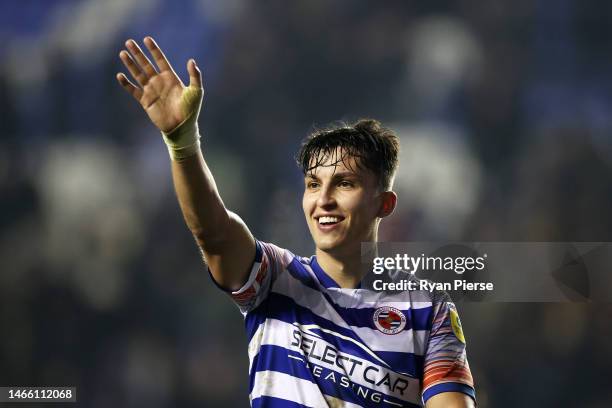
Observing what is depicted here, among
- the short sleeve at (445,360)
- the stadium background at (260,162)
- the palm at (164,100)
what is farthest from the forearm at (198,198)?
the stadium background at (260,162)

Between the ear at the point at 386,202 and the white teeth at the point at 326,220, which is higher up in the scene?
the ear at the point at 386,202

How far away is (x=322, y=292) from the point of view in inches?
102

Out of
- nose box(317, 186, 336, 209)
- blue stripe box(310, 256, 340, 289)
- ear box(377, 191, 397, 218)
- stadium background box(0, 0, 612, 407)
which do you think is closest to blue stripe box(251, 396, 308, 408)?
blue stripe box(310, 256, 340, 289)

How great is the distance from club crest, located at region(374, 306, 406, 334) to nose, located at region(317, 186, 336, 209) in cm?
41

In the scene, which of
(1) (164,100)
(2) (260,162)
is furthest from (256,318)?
(2) (260,162)

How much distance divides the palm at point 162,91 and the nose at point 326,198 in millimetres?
543

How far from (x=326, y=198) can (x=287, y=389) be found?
0.67 meters

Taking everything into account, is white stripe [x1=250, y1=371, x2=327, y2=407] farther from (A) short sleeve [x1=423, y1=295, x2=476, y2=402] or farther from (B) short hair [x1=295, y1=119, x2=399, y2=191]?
(B) short hair [x1=295, y1=119, x2=399, y2=191]

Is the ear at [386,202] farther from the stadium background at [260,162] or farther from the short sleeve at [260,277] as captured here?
the stadium background at [260,162]

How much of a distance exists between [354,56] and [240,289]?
3870mm

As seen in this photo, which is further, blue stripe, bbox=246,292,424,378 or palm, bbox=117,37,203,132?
blue stripe, bbox=246,292,424,378

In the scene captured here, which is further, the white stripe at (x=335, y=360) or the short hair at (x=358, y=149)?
the short hair at (x=358, y=149)

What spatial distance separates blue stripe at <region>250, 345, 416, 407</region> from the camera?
95.4 inches

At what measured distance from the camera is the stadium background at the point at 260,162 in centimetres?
514
